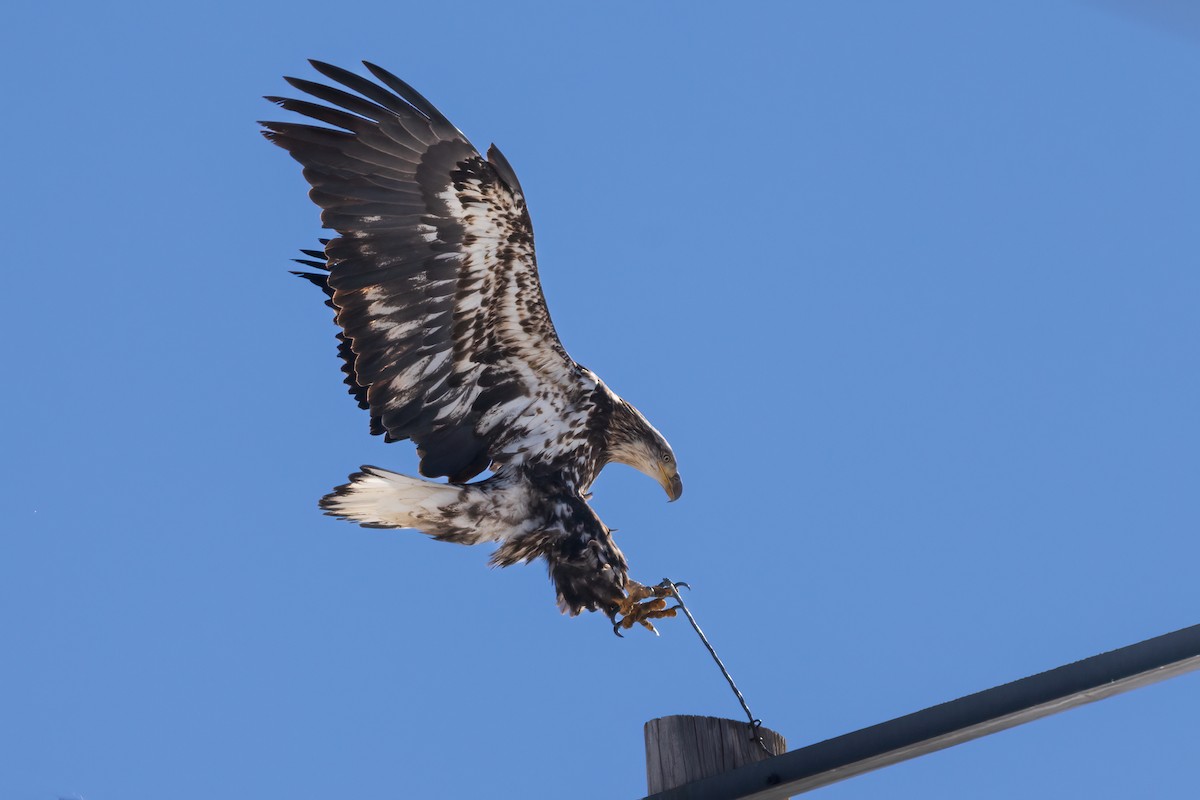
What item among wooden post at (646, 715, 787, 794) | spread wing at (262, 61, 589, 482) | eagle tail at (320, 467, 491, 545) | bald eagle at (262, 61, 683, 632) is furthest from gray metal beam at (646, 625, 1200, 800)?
spread wing at (262, 61, 589, 482)

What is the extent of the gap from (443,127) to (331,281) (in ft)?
2.38

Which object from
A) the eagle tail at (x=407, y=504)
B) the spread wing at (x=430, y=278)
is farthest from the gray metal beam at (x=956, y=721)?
the spread wing at (x=430, y=278)

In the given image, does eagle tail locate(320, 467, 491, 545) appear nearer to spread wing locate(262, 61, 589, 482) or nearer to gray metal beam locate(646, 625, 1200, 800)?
spread wing locate(262, 61, 589, 482)

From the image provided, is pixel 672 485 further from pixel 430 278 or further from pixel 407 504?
pixel 430 278

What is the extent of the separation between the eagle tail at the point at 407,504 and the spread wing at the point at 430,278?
21cm

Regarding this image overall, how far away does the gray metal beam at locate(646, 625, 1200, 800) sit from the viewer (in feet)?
8.45

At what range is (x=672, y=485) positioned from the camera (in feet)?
17.2

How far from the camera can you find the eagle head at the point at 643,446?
5.14 meters

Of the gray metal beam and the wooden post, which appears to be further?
the wooden post

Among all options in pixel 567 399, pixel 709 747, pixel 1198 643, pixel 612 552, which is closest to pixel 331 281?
pixel 567 399

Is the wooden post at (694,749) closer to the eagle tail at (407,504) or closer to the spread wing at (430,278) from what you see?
the eagle tail at (407,504)

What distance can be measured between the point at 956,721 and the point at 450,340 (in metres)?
2.55

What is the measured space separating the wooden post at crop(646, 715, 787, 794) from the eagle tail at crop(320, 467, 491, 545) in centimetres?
144

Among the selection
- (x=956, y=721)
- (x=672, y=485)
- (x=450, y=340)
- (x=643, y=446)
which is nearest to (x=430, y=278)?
(x=450, y=340)
